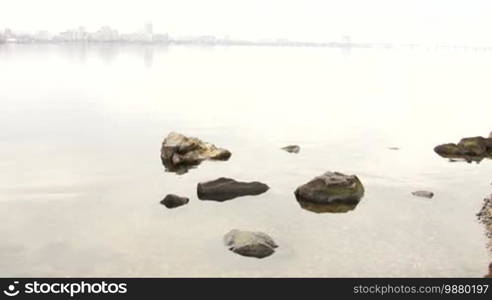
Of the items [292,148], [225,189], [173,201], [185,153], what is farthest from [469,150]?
[173,201]

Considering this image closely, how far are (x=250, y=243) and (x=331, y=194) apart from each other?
10287 millimetres

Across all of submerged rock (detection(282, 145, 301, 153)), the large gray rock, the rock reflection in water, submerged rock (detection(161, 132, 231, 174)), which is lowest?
submerged rock (detection(282, 145, 301, 153))

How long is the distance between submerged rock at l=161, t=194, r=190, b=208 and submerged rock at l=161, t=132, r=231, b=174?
29.7 feet

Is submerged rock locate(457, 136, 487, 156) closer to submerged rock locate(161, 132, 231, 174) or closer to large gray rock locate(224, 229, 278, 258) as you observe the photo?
submerged rock locate(161, 132, 231, 174)

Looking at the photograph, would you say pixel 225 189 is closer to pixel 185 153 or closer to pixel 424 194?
pixel 185 153

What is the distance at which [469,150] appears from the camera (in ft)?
172

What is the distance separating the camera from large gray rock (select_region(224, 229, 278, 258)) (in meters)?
27.5

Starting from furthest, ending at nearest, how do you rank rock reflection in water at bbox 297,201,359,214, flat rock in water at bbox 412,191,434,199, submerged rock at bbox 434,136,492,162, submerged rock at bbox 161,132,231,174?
1. submerged rock at bbox 434,136,492,162
2. submerged rock at bbox 161,132,231,174
3. flat rock in water at bbox 412,191,434,199
4. rock reflection in water at bbox 297,201,359,214

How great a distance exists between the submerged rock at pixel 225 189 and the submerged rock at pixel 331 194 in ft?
10.7

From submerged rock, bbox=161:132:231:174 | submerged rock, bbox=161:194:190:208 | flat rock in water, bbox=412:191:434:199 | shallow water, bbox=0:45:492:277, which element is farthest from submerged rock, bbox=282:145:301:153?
submerged rock, bbox=161:194:190:208

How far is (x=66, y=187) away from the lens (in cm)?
4028

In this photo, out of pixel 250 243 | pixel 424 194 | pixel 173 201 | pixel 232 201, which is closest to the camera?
pixel 250 243

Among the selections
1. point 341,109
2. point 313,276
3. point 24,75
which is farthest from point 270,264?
point 24,75

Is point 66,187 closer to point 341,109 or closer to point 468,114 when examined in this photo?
point 341,109
